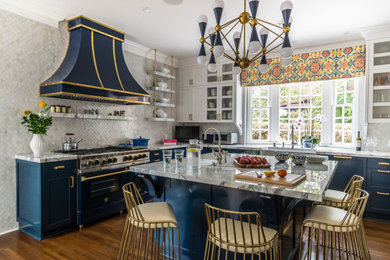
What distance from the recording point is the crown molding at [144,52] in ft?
14.9

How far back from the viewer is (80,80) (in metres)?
3.18

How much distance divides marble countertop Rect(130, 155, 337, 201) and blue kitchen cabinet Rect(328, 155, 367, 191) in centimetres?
149

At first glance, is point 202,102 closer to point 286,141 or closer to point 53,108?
point 286,141

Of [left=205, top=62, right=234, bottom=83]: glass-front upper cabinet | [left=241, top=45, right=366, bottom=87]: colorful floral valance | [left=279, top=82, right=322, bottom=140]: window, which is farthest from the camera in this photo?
[left=205, top=62, right=234, bottom=83]: glass-front upper cabinet

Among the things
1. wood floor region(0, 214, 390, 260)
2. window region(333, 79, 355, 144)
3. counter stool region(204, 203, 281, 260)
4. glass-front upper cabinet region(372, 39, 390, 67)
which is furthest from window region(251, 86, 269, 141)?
counter stool region(204, 203, 281, 260)

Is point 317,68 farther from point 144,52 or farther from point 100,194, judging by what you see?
point 100,194

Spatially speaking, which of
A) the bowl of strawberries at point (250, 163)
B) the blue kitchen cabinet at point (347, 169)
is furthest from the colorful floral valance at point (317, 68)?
the bowl of strawberries at point (250, 163)

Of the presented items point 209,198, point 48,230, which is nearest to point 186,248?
point 209,198

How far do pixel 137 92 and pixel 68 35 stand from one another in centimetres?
122

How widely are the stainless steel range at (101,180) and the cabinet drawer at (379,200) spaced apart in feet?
10.7

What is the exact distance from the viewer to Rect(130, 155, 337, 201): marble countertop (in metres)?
1.58

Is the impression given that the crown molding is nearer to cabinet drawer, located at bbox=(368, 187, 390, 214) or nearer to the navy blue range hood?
the navy blue range hood

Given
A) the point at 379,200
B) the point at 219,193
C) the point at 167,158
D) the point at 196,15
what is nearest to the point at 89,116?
the point at 167,158

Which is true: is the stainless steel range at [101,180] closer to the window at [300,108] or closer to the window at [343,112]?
the window at [300,108]
